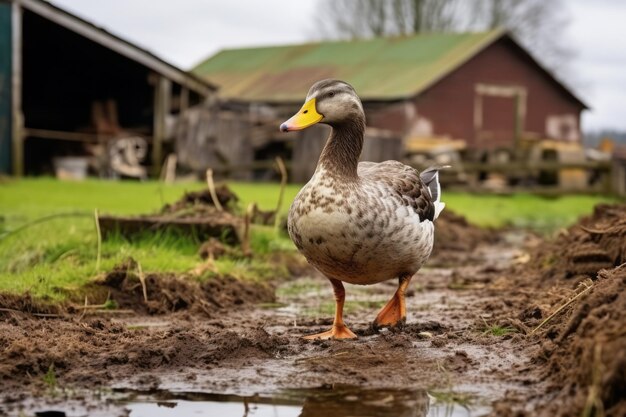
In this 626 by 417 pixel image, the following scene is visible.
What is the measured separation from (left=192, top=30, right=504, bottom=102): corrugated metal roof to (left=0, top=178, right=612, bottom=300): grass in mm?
15015

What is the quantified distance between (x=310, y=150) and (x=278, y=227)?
13.9 metres

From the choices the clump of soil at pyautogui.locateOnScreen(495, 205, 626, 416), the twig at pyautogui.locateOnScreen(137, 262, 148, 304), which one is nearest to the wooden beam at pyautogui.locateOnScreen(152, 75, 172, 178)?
the twig at pyautogui.locateOnScreen(137, 262, 148, 304)

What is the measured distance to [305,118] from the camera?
647 cm

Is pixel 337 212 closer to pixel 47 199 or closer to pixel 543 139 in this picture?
pixel 47 199

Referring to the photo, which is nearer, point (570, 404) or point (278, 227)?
point (570, 404)

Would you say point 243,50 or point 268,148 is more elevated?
point 243,50

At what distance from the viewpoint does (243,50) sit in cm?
4528

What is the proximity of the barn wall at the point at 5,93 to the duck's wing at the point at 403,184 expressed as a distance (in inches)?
684

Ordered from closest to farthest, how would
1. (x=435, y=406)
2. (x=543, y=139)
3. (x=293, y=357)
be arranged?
1. (x=435, y=406)
2. (x=293, y=357)
3. (x=543, y=139)

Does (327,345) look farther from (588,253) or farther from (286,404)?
(588,253)

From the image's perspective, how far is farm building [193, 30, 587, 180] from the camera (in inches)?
1291

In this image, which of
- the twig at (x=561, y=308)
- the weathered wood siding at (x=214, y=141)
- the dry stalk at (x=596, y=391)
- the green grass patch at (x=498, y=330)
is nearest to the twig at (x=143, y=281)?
the green grass patch at (x=498, y=330)

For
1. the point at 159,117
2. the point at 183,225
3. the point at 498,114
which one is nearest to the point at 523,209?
the point at 183,225

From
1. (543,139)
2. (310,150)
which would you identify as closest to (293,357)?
(310,150)
